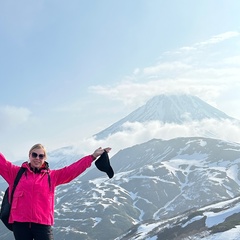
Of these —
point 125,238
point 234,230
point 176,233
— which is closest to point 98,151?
point 234,230

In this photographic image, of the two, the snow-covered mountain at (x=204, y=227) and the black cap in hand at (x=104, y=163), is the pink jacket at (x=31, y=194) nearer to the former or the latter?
the black cap in hand at (x=104, y=163)

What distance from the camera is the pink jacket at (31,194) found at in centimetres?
888

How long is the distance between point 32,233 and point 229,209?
142144 mm

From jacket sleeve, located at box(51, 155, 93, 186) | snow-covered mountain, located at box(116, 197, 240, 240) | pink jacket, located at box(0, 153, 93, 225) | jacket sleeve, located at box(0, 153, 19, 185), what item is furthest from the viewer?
snow-covered mountain, located at box(116, 197, 240, 240)

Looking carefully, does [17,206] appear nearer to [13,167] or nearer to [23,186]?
[23,186]

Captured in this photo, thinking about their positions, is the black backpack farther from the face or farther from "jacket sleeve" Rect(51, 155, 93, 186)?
"jacket sleeve" Rect(51, 155, 93, 186)

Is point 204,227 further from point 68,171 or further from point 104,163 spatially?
point 68,171

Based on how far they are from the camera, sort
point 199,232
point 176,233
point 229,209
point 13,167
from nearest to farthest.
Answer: point 13,167 → point 199,232 → point 176,233 → point 229,209

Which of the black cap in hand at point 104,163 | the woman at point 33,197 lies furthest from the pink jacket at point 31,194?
the black cap in hand at point 104,163

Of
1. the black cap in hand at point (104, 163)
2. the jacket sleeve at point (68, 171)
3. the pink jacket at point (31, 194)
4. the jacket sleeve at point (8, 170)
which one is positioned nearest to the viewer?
the pink jacket at point (31, 194)

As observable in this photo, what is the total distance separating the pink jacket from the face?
0.18 metres

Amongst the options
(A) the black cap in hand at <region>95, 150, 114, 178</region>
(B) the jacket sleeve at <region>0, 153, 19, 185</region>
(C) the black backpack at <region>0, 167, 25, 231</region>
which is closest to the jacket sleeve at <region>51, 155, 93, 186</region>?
(A) the black cap in hand at <region>95, 150, 114, 178</region>

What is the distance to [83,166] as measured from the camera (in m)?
10.1

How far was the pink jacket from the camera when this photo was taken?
8.88 m
